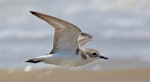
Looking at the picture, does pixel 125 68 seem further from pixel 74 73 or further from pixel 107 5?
pixel 107 5

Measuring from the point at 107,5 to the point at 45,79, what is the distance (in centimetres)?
379

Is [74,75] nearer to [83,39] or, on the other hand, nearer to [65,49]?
[83,39]

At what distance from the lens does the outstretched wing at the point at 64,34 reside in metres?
8.65

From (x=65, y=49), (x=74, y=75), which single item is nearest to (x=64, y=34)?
(x=65, y=49)

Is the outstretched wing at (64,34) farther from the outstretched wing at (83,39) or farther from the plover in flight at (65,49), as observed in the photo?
the outstretched wing at (83,39)

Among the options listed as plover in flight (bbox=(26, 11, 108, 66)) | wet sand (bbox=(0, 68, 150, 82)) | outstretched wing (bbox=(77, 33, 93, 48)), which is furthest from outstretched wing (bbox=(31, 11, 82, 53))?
wet sand (bbox=(0, 68, 150, 82))

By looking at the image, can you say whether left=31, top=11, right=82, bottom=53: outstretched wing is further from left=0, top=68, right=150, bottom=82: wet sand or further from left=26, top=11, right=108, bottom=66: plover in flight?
left=0, top=68, right=150, bottom=82: wet sand

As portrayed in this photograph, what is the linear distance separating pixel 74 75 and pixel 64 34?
9.04ft

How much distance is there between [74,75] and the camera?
11594 millimetres

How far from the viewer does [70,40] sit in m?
9.03

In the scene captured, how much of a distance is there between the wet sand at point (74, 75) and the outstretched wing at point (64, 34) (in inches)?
83.4

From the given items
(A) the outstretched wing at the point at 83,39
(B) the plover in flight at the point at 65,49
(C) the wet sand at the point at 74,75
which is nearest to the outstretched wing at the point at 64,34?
(B) the plover in flight at the point at 65,49

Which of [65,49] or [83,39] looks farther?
[83,39]

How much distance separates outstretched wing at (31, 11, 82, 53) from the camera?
865 centimetres
